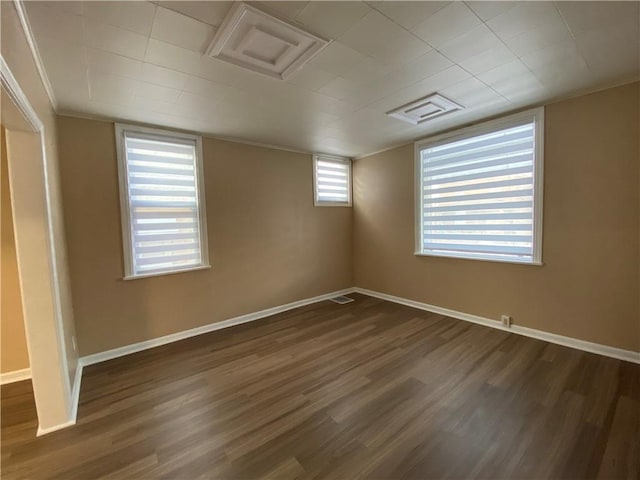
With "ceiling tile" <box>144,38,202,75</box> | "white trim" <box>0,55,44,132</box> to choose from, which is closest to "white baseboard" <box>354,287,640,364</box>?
"ceiling tile" <box>144,38,202,75</box>

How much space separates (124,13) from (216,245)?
2.50 metres

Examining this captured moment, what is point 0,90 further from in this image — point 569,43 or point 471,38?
point 569,43

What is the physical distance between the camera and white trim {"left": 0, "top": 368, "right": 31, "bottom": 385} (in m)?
2.54

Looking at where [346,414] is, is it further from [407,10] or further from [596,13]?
[596,13]

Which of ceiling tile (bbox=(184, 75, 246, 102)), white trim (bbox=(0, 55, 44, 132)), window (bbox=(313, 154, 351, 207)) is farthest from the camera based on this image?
window (bbox=(313, 154, 351, 207))

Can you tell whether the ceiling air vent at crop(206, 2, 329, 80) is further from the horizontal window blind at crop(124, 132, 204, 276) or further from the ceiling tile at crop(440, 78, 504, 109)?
the horizontal window blind at crop(124, 132, 204, 276)

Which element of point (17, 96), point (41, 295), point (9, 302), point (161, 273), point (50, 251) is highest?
point (17, 96)

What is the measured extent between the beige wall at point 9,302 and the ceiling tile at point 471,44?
12.3ft

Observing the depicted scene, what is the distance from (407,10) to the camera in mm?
1502

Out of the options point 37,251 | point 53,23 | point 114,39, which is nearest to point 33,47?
point 53,23

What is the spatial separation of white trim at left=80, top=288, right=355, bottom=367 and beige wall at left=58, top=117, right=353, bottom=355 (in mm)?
67

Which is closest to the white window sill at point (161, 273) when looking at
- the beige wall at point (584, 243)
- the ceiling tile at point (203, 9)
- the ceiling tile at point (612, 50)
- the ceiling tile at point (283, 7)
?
the ceiling tile at point (203, 9)

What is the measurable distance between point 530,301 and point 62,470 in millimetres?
4134

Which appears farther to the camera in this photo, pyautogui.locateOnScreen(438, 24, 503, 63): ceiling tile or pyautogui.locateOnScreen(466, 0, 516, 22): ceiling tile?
pyautogui.locateOnScreen(438, 24, 503, 63): ceiling tile
